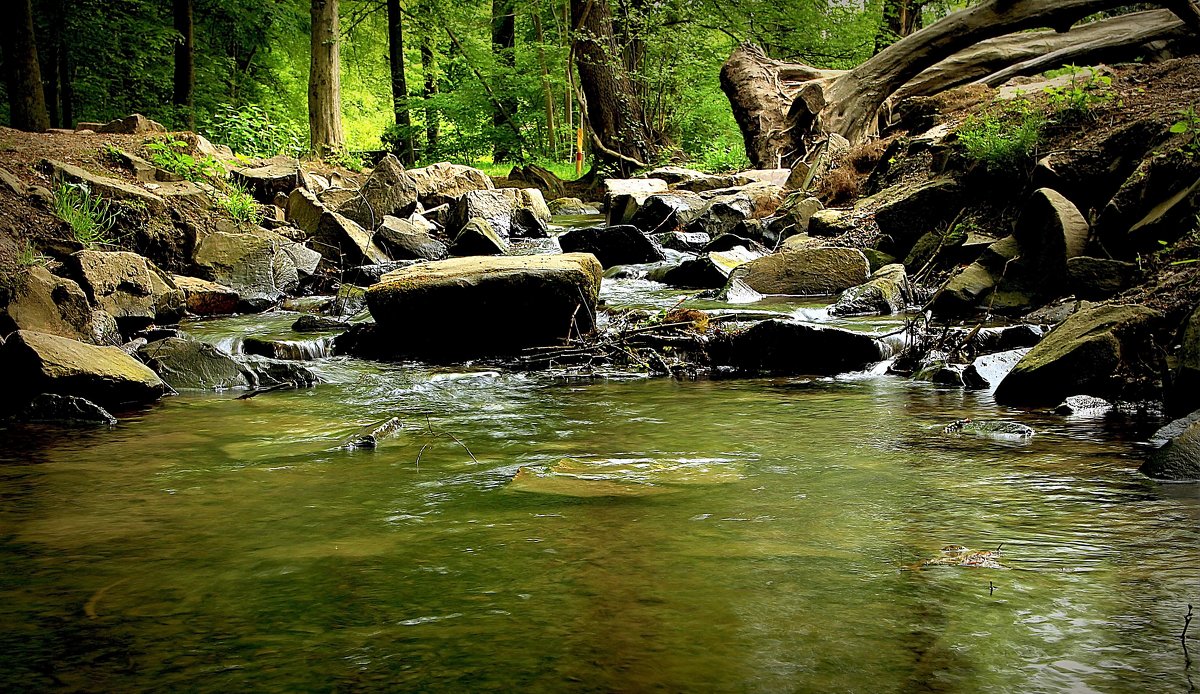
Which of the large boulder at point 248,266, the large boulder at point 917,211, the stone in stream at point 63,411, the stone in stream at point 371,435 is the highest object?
the large boulder at point 917,211

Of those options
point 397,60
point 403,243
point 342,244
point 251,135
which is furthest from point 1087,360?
point 397,60

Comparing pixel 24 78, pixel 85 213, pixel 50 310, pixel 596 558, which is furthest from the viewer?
pixel 24 78

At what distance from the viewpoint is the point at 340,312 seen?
8.30 metres

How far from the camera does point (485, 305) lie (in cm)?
643

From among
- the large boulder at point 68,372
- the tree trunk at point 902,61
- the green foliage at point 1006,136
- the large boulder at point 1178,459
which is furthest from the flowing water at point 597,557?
the tree trunk at point 902,61

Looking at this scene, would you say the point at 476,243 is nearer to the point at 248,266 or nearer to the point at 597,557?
the point at 248,266

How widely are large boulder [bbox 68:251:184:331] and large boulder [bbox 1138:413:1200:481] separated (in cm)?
706

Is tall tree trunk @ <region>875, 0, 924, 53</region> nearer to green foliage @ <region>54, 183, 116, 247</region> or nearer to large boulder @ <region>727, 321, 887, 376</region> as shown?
large boulder @ <region>727, 321, 887, 376</region>

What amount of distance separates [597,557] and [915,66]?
11114 millimetres

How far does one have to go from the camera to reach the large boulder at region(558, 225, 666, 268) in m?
10.8

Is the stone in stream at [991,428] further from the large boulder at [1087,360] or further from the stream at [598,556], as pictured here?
the large boulder at [1087,360]

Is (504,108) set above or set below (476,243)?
above

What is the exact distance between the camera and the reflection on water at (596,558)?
1.98m

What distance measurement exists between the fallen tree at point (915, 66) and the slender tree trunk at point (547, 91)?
802 cm
